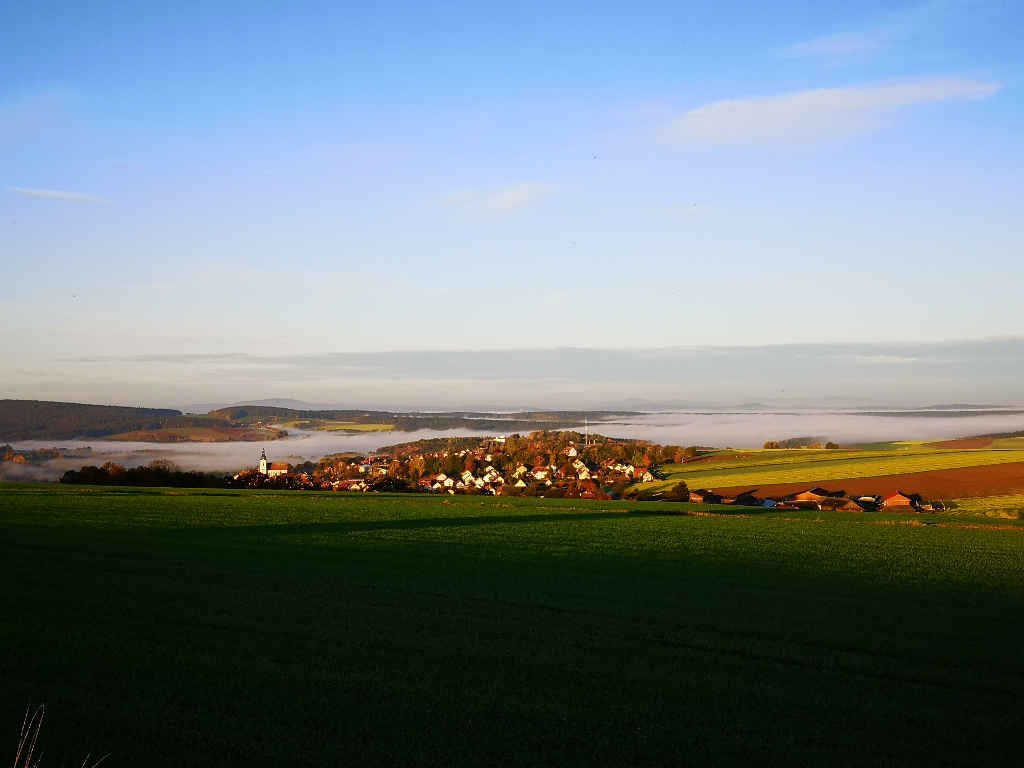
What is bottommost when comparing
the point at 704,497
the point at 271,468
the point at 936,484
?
the point at 704,497

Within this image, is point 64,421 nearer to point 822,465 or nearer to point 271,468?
point 271,468

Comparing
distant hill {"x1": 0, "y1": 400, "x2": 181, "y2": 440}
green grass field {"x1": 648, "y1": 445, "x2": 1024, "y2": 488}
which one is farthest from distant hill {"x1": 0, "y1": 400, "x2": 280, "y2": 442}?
green grass field {"x1": 648, "y1": 445, "x2": 1024, "y2": 488}

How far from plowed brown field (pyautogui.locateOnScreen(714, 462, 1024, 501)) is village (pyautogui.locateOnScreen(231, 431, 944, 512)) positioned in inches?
35.4

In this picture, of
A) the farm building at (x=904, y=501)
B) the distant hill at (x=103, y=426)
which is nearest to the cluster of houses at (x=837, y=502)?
the farm building at (x=904, y=501)

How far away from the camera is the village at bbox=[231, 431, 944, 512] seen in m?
39.6

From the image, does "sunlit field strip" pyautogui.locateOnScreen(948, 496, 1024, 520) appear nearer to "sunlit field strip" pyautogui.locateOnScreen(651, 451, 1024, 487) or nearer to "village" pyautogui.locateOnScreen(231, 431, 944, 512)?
"village" pyautogui.locateOnScreen(231, 431, 944, 512)

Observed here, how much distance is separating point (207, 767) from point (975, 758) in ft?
19.1

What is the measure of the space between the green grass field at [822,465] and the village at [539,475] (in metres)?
2.48

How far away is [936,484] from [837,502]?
5.80m

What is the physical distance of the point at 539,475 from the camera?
56.3 metres

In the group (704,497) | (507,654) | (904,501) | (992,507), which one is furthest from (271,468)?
(507,654)

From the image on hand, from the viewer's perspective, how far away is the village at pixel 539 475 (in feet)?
130

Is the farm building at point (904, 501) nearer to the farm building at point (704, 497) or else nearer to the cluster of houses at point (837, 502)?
the cluster of houses at point (837, 502)

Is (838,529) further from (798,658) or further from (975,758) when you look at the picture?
(975,758)
